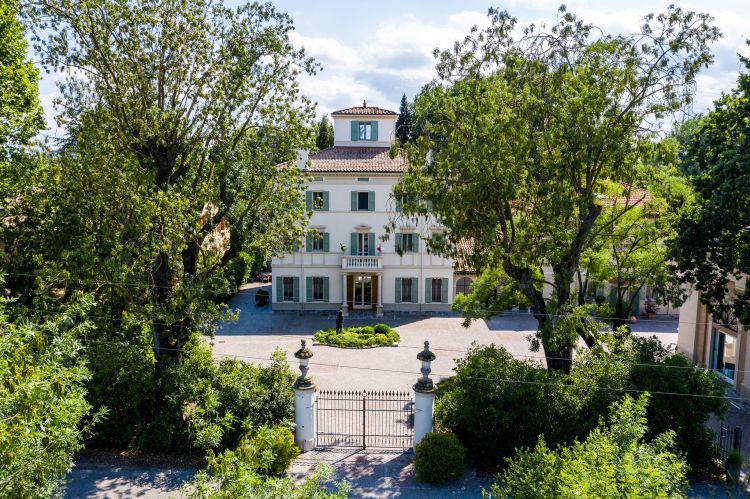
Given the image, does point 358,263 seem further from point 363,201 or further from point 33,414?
point 33,414

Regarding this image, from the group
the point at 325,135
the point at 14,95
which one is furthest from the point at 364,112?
the point at 325,135

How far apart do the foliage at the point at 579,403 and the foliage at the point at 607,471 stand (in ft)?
16.4

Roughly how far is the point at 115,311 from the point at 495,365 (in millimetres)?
11156

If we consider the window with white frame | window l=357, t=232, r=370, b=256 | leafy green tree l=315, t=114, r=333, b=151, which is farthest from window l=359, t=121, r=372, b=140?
leafy green tree l=315, t=114, r=333, b=151

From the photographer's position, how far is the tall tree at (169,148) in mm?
14477

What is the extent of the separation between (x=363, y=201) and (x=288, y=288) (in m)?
6.81

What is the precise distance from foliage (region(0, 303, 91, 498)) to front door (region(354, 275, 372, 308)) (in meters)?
25.3

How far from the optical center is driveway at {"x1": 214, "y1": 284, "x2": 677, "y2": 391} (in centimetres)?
2245

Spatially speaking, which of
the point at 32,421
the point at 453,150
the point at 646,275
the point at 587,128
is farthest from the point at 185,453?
the point at 646,275

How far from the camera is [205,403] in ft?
47.5

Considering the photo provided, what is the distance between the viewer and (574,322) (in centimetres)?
1466

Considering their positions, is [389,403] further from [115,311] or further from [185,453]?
[115,311]

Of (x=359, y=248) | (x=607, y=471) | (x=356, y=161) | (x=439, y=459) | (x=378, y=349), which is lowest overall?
(x=378, y=349)

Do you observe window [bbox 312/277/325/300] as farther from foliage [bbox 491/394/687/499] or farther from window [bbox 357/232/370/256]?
foliage [bbox 491/394/687/499]
